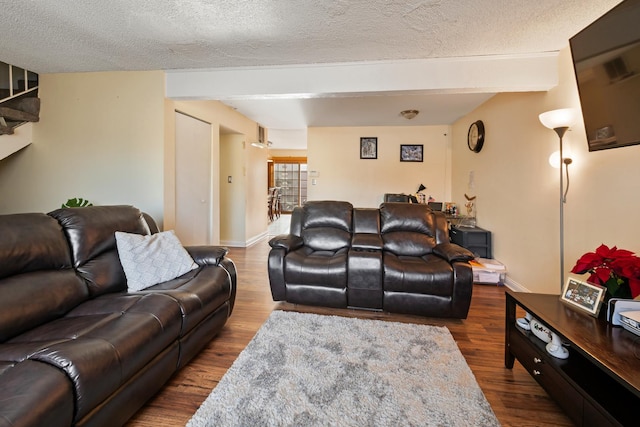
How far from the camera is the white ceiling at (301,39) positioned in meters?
2.01

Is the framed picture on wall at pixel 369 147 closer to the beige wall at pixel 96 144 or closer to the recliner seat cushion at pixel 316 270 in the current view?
the recliner seat cushion at pixel 316 270

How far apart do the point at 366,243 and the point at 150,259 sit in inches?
75.6

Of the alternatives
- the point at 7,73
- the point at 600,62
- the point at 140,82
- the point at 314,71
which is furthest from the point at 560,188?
the point at 7,73

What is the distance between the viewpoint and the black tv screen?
5.06ft

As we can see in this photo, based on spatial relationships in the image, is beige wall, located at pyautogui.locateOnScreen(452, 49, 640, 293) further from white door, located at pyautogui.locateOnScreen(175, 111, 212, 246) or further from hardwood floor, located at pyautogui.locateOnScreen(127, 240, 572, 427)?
white door, located at pyautogui.locateOnScreen(175, 111, 212, 246)

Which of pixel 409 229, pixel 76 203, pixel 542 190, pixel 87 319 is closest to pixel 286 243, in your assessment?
pixel 409 229

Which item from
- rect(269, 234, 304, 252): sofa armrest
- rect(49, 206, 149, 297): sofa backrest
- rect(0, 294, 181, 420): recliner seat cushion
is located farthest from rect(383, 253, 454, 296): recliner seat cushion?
rect(49, 206, 149, 297): sofa backrest

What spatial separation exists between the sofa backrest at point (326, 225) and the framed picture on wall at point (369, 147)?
271 centimetres

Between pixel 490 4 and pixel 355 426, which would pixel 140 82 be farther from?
pixel 355 426

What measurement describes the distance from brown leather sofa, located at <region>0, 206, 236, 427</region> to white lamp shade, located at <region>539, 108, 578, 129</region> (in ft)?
9.50

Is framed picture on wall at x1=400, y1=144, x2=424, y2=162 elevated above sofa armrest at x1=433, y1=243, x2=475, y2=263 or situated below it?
above

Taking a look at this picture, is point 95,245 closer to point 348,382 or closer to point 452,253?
point 348,382

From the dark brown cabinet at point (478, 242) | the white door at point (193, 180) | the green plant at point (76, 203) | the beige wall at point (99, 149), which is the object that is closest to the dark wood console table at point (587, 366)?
the dark brown cabinet at point (478, 242)

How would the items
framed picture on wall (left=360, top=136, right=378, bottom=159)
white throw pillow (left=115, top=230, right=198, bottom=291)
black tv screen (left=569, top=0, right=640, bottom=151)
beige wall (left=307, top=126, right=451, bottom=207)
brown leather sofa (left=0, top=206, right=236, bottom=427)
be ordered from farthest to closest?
framed picture on wall (left=360, top=136, right=378, bottom=159) < beige wall (left=307, top=126, right=451, bottom=207) < white throw pillow (left=115, top=230, right=198, bottom=291) < black tv screen (left=569, top=0, right=640, bottom=151) < brown leather sofa (left=0, top=206, right=236, bottom=427)
